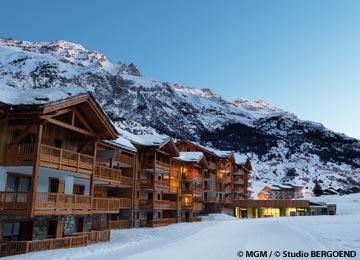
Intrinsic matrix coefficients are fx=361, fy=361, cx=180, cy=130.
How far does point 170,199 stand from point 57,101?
34933 mm

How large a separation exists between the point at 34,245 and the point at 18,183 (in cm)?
422

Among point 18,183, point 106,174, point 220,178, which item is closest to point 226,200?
point 220,178

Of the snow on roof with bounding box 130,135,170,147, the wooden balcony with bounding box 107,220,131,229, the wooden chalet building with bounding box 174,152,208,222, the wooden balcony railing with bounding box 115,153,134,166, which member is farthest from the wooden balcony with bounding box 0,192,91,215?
the wooden chalet building with bounding box 174,152,208,222

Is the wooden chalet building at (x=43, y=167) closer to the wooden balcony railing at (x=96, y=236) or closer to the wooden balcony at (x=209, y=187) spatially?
the wooden balcony railing at (x=96, y=236)

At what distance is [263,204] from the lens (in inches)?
3302

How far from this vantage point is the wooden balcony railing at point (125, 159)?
123ft

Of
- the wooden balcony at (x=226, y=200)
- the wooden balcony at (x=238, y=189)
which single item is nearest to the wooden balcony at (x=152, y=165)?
the wooden balcony at (x=226, y=200)

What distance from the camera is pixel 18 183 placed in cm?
2231

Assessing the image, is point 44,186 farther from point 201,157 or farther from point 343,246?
point 201,157

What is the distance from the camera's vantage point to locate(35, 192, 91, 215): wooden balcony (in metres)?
21.0

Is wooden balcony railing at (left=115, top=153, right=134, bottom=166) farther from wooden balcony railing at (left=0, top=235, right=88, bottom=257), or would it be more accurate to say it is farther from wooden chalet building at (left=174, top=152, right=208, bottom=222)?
wooden balcony railing at (left=0, top=235, right=88, bottom=257)

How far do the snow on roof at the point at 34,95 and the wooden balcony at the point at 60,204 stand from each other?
5.46m

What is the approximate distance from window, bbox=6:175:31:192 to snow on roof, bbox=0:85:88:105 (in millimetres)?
4593

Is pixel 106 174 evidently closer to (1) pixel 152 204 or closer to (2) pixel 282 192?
(1) pixel 152 204
